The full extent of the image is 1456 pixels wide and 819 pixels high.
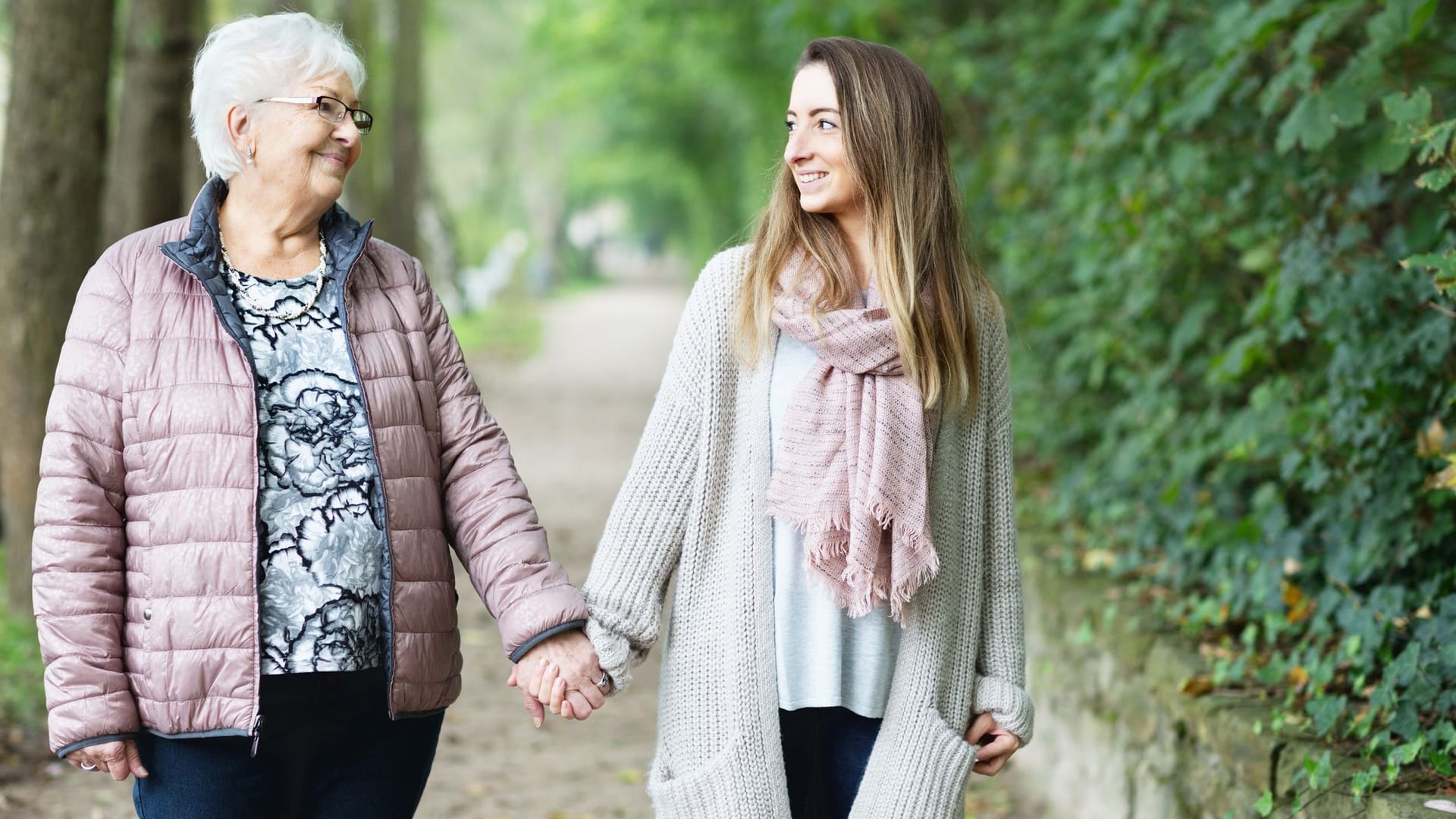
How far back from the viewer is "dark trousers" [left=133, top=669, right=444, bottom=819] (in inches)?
96.3

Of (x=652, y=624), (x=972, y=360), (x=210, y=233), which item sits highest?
(x=210, y=233)

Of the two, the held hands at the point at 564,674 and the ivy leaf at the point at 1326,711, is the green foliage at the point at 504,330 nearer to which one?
the ivy leaf at the point at 1326,711

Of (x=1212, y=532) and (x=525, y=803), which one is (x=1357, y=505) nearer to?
(x=1212, y=532)

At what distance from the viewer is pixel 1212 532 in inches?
188

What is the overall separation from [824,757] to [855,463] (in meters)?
0.59

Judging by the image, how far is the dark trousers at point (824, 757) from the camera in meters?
2.63

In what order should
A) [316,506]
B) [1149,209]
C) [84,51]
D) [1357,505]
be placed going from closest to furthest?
[316,506], [1357,505], [1149,209], [84,51]

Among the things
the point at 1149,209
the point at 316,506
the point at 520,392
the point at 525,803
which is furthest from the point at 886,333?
the point at 520,392

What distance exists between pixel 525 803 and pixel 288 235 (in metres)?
3.04

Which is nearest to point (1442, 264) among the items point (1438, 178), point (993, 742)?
point (1438, 178)

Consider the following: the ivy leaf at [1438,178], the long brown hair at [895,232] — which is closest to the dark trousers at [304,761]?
the long brown hair at [895,232]

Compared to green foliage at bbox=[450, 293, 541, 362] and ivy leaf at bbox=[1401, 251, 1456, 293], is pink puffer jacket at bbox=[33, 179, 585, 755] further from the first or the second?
green foliage at bbox=[450, 293, 541, 362]

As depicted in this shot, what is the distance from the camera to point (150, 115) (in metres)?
6.98

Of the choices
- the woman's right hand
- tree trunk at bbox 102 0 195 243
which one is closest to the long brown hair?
the woman's right hand
